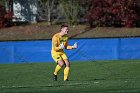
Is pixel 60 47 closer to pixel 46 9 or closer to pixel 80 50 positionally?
pixel 80 50

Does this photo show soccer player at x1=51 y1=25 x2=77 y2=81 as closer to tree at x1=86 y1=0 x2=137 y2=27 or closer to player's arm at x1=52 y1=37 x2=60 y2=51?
player's arm at x1=52 y1=37 x2=60 y2=51

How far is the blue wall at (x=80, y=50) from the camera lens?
31609 millimetres

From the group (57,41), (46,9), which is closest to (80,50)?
(46,9)

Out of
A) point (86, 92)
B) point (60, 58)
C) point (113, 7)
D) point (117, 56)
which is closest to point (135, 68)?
point (60, 58)

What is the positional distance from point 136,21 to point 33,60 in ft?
42.9

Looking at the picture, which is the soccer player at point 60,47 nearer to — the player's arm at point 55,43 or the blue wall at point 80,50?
the player's arm at point 55,43

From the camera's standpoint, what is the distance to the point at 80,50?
31719 millimetres

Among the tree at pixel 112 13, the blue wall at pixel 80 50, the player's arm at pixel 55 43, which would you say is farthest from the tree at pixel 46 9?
the player's arm at pixel 55 43

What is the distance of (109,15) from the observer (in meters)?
41.0

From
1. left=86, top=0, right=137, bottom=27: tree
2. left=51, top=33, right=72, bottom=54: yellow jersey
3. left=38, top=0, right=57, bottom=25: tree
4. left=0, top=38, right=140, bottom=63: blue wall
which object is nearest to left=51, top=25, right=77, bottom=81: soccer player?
left=51, top=33, right=72, bottom=54: yellow jersey

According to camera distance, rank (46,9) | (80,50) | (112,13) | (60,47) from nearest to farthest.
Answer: (60,47) → (80,50) → (112,13) → (46,9)

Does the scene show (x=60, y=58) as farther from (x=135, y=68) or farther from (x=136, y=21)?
(x=136, y=21)

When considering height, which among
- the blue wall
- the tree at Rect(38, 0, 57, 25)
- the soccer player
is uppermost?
the soccer player

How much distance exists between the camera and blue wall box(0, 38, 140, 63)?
31609 millimetres
